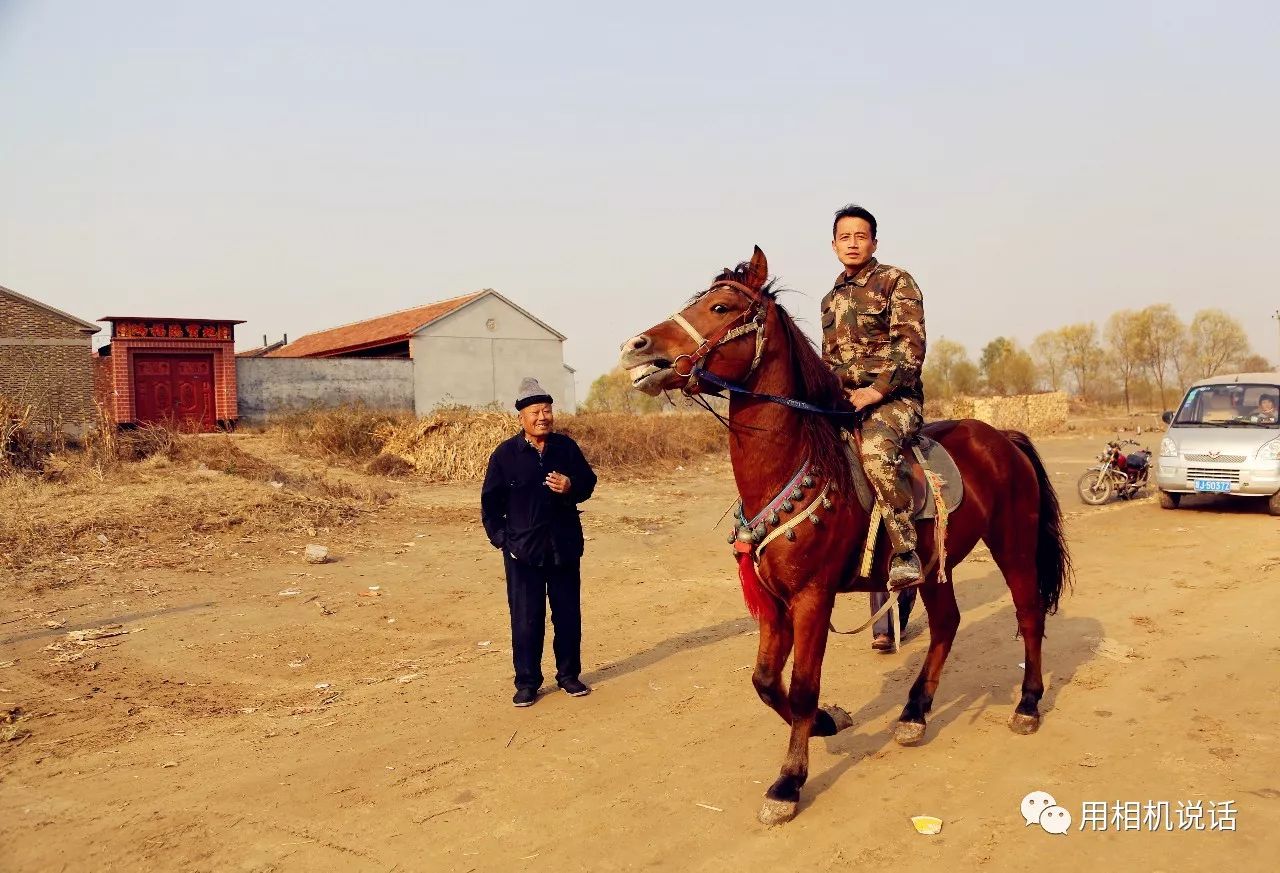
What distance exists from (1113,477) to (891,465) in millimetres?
12401

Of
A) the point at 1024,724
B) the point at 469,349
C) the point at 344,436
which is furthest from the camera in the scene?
the point at 469,349

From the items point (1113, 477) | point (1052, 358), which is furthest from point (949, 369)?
point (1113, 477)

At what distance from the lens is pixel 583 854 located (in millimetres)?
3723

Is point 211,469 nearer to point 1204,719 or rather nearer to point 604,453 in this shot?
point 604,453

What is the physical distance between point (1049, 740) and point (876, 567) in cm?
147

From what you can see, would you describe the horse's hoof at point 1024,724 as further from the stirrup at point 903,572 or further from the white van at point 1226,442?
the white van at point 1226,442

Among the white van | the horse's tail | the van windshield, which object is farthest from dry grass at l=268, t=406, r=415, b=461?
the horse's tail

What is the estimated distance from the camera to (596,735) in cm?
517

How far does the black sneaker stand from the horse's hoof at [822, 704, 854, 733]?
170 cm

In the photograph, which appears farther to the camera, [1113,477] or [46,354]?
[46,354]

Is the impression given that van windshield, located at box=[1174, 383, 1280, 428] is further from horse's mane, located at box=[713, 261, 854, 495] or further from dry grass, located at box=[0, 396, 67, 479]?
dry grass, located at box=[0, 396, 67, 479]

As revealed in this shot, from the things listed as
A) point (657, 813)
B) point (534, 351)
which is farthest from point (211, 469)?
point (534, 351)

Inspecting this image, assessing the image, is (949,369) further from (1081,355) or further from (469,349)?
(469,349)

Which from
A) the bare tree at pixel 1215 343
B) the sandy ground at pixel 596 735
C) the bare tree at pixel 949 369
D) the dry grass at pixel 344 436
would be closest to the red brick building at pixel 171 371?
the dry grass at pixel 344 436
